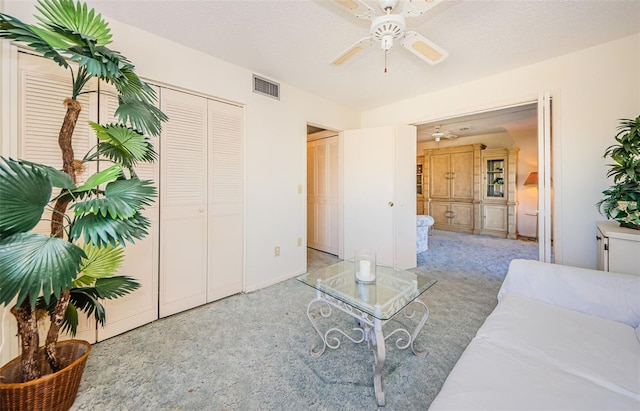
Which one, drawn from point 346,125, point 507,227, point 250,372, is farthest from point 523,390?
point 507,227

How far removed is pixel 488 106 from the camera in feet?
9.05

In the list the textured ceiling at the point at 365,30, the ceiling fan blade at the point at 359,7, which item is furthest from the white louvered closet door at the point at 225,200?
the ceiling fan blade at the point at 359,7

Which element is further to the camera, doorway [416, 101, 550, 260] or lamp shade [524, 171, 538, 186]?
lamp shade [524, 171, 538, 186]

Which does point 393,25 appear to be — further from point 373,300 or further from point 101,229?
point 101,229

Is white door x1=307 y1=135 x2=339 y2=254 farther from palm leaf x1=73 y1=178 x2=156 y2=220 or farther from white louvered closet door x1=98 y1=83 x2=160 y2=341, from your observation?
palm leaf x1=73 y1=178 x2=156 y2=220

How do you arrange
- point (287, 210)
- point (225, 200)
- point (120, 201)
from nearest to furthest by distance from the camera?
1. point (120, 201)
2. point (225, 200)
3. point (287, 210)

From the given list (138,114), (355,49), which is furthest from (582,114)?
(138,114)

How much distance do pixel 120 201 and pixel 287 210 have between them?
2.03 meters

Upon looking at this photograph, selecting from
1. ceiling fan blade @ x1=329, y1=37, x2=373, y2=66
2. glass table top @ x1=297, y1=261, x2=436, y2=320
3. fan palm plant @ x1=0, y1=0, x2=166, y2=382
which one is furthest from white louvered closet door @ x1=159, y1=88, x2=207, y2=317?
ceiling fan blade @ x1=329, y1=37, x2=373, y2=66

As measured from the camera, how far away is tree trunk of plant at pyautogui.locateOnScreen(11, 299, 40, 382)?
43.7 inches

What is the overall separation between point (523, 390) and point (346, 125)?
351 cm

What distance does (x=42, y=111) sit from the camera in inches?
62.4

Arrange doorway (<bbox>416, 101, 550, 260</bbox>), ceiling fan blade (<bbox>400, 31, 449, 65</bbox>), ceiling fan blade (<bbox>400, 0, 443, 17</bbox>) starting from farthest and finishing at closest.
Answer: doorway (<bbox>416, 101, 550, 260</bbox>), ceiling fan blade (<bbox>400, 31, 449, 65</bbox>), ceiling fan blade (<bbox>400, 0, 443, 17</bbox>)

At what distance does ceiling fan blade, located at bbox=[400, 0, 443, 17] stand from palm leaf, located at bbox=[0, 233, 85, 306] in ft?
Result: 6.29
